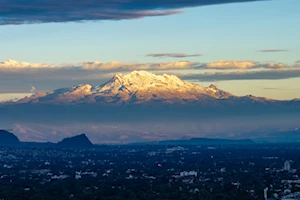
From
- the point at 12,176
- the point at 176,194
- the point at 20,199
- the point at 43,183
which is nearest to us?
the point at 20,199

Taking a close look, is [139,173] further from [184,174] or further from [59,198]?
[59,198]

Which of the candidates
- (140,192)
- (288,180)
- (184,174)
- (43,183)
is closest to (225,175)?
(184,174)

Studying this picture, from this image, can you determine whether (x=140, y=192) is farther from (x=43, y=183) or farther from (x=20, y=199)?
(x=43, y=183)

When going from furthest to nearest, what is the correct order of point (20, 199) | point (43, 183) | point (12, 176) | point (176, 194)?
point (12, 176) → point (43, 183) → point (176, 194) → point (20, 199)

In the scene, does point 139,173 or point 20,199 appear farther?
point 139,173

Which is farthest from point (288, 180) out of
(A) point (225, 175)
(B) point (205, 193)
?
(B) point (205, 193)

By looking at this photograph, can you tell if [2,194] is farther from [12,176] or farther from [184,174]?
[184,174]

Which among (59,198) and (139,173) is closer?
(59,198)

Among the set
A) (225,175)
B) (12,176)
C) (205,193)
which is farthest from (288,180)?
(12,176)
